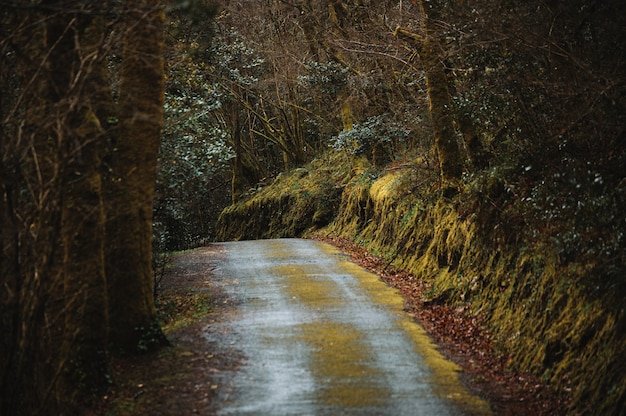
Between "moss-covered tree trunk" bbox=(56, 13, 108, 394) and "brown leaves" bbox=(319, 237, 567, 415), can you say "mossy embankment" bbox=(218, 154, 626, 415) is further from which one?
"moss-covered tree trunk" bbox=(56, 13, 108, 394)

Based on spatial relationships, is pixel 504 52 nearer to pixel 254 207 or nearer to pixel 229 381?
pixel 229 381

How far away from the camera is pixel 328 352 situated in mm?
11156

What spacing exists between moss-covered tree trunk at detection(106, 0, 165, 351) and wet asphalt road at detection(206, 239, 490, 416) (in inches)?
56.8

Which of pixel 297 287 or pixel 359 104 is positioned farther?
pixel 359 104

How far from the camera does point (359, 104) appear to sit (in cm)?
2886

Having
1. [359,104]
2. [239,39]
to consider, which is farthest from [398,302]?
[239,39]

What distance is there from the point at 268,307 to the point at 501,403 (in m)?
6.10

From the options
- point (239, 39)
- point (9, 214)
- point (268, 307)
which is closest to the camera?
point (9, 214)

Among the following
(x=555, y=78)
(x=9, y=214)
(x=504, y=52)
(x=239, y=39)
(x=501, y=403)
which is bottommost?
(x=501, y=403)

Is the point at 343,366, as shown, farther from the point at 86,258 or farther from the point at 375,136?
the point at 375,136

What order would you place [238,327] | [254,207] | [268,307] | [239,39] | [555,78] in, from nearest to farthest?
[555,78], [238,327], [268,307], [239,39], [254,207]

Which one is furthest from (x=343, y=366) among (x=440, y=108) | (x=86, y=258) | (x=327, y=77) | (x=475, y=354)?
(x=327, y=77)

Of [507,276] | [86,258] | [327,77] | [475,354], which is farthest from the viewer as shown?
[327,77]

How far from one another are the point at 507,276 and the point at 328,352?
3402mm
